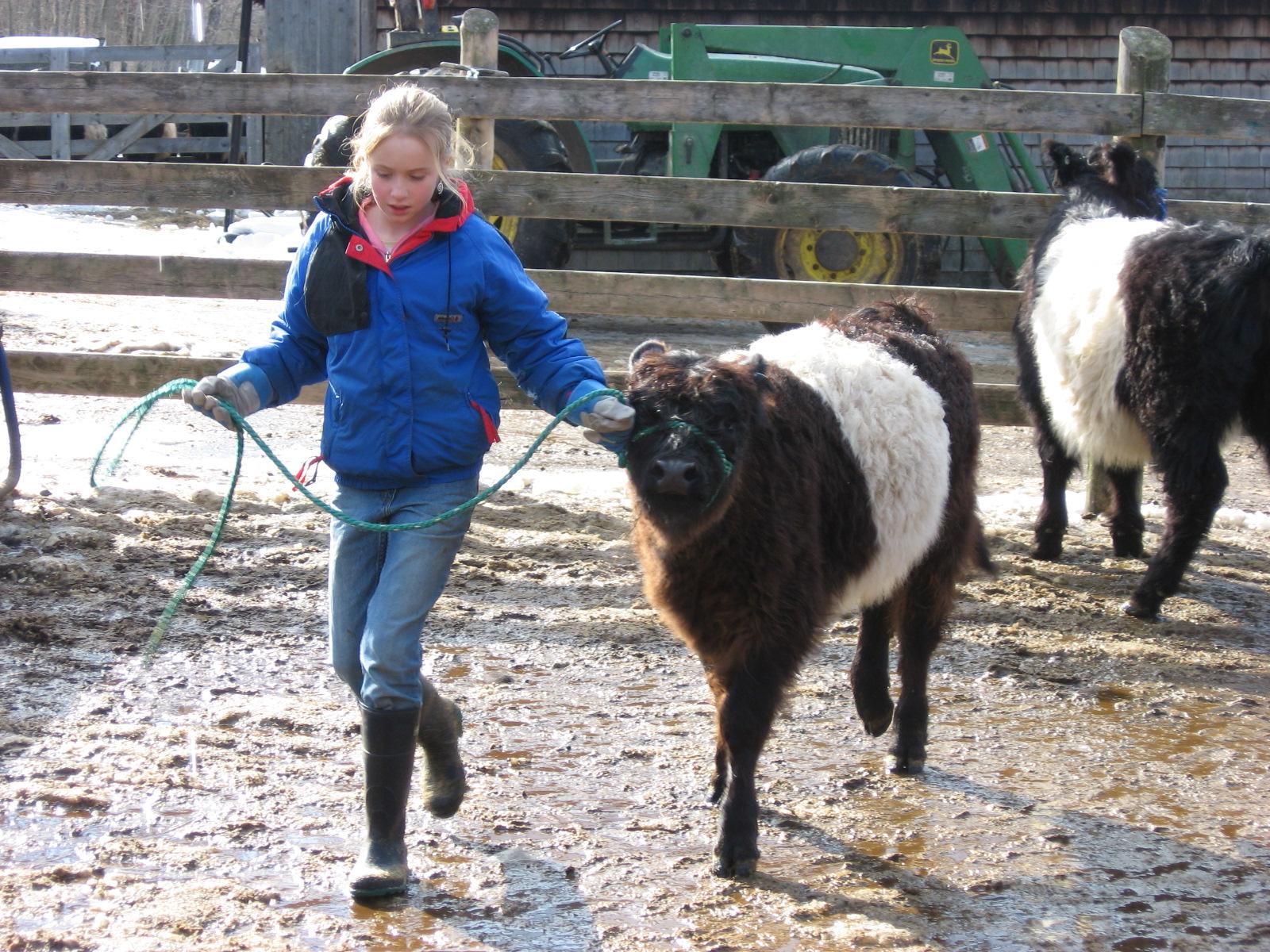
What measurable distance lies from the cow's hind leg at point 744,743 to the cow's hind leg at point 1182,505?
109 inches

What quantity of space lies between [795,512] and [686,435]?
51 centimetres

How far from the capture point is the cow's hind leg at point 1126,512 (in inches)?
253

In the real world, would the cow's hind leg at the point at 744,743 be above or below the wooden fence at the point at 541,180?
below

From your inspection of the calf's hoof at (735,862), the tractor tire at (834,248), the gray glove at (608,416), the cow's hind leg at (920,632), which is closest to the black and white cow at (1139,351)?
the cow's hind leg at (920,632)

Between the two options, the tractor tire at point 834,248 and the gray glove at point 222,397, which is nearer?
the gray glove at point 222,397

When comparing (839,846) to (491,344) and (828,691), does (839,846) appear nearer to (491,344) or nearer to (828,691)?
(828,691)

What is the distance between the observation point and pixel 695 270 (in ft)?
47.3

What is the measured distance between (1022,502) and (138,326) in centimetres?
730

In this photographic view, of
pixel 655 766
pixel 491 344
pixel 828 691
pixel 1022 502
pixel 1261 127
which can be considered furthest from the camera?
pixel 1022 502

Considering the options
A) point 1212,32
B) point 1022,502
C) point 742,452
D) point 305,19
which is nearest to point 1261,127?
point 1022,502

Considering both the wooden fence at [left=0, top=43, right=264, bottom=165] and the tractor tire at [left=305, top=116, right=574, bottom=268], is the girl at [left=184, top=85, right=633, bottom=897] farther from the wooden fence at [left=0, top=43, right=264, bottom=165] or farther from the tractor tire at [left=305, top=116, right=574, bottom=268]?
the wooden fence at [left=0, top=43, right=264, bottom=165]

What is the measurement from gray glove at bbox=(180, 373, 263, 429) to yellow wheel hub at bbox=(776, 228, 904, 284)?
9.33 meters

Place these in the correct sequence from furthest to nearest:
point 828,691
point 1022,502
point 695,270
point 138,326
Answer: point 695,270 < point 138,326 < point 1022,502 < point 828,691

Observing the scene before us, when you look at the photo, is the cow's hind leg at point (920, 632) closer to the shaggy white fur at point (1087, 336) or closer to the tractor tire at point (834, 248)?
the shaggy white fur at point (1087, 336)
